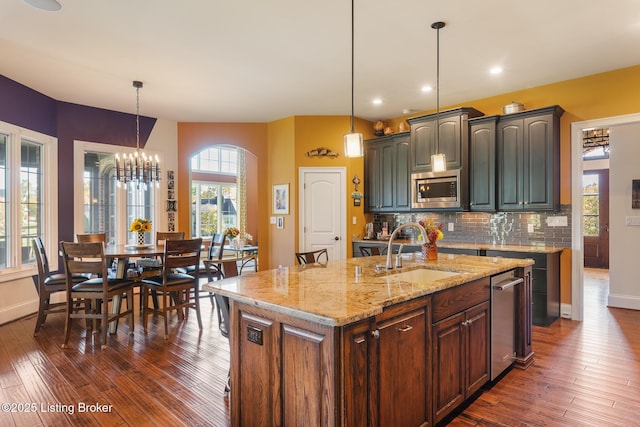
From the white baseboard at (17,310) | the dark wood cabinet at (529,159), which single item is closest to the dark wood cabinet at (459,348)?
the dark wood cabinet at (529,159)

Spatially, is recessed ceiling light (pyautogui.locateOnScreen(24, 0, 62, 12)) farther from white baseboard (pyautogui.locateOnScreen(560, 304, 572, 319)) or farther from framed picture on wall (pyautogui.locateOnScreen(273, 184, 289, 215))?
white baseboard (pyautogui.locateOnScreen(560, 304, 572, 319))

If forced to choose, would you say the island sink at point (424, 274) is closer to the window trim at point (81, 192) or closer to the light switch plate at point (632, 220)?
the light switch plate at point (632, 220)

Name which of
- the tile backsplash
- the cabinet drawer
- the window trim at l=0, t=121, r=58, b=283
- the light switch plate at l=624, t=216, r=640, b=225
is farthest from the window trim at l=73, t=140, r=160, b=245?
the light switch plate at l=624, t=216, r=640, b=225

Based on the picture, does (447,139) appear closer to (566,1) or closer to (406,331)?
(566,1)

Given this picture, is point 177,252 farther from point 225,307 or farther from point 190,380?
point 225,307

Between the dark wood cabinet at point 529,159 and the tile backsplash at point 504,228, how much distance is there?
33 centimetres

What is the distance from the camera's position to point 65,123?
17.3 ft

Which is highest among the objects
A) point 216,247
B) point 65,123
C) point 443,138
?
point 65,123

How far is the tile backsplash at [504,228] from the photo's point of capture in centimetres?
458

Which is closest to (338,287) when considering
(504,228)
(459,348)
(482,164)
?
(459,348)

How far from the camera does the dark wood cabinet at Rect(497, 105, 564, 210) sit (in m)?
4.36

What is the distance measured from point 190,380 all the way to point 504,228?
168 inches

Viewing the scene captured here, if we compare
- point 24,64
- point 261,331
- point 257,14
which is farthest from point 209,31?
point 261,331

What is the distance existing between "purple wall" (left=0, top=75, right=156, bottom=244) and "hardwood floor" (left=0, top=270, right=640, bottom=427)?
6.31 feet
